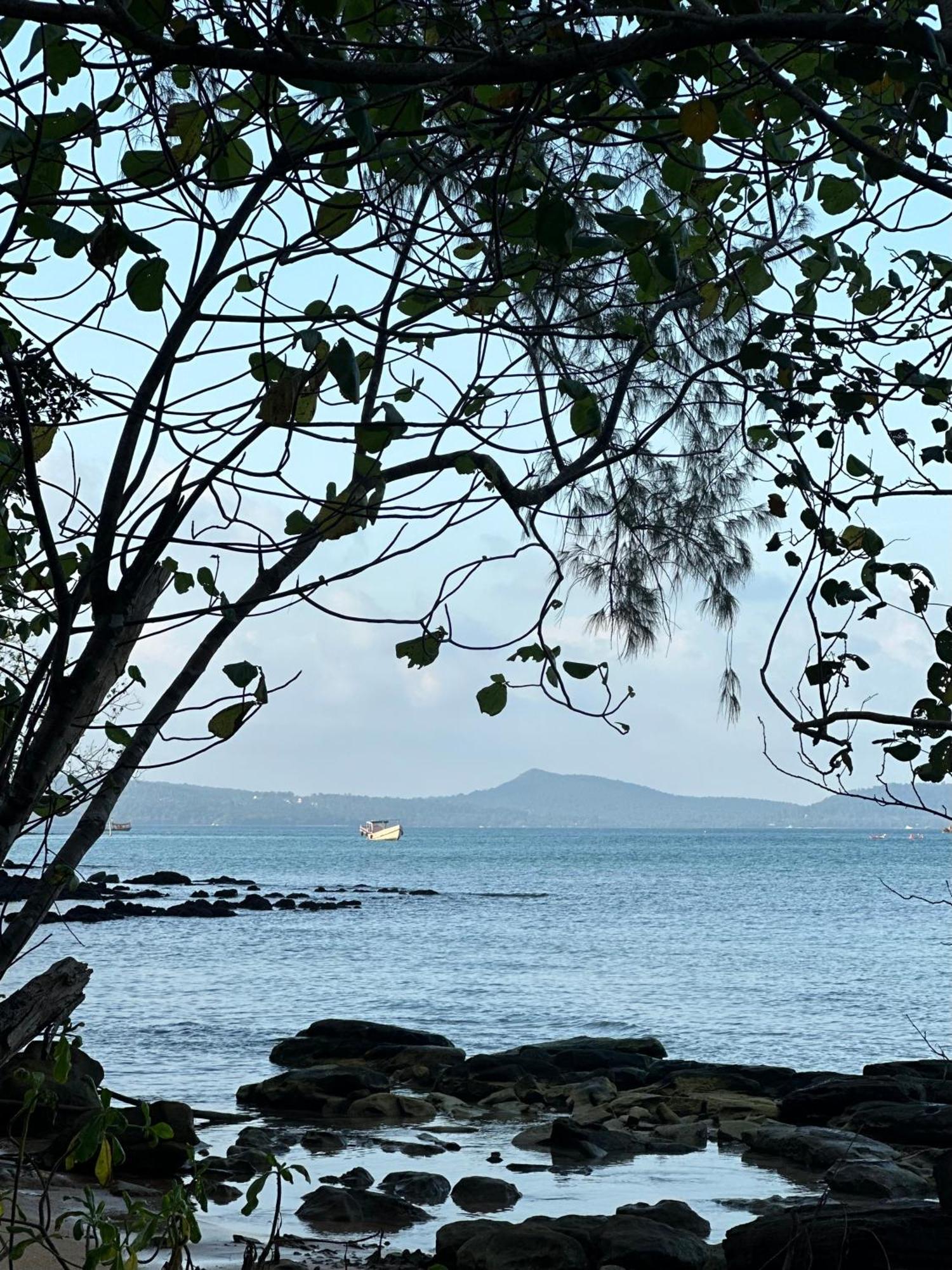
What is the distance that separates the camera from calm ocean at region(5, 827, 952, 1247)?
12172 mm

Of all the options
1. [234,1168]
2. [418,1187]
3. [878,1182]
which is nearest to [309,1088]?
[234,1168]

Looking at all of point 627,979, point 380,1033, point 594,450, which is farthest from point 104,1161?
point 627,979

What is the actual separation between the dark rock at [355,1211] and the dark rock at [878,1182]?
10.2 ft

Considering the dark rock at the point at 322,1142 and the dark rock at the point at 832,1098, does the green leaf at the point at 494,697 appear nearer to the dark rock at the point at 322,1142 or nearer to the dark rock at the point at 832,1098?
the dark rock at the point at 322,1142

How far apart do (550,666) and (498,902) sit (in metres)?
52.6

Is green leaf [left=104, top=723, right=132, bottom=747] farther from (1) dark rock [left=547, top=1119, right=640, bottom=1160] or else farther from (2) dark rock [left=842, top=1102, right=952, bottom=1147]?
(2) dark rock [left=842, top=1102, right=952, bottom=1147]

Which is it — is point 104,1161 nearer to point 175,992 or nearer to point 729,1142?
point 729,1142

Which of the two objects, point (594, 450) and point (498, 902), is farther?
point (498, 902)

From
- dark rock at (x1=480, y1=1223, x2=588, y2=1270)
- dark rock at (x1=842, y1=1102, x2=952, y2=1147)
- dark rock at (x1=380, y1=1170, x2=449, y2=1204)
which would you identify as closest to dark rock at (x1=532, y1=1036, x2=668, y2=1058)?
dark rock at (x1=842, y1=1102, x2=952, y2=1147)

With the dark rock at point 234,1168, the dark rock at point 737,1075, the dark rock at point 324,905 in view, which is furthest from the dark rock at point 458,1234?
the dark rock at point 324,905

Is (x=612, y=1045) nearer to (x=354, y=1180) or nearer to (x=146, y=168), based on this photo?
(x=354, y=1180)

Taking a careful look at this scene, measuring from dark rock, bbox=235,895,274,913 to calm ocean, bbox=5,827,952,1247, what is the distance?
2.77 meters

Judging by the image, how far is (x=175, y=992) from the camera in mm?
24234

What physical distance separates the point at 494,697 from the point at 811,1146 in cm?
1054
